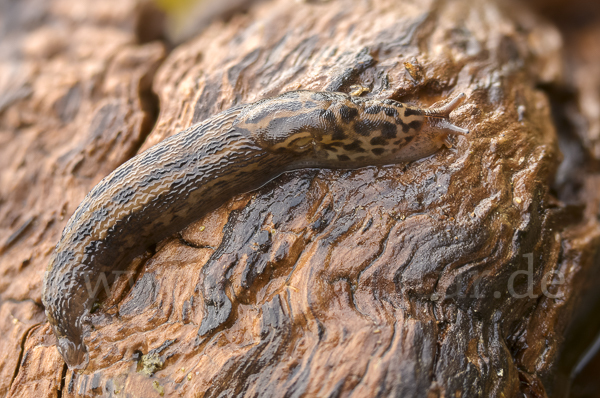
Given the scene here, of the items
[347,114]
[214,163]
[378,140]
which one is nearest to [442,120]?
[378,140]

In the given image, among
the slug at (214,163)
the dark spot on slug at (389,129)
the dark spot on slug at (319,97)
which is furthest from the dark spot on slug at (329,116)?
the dark spot on slug at (389,129)

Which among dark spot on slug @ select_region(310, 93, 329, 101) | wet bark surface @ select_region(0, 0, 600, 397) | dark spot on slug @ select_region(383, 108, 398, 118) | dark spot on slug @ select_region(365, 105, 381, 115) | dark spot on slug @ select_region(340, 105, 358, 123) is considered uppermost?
dark spot on slug @ select_region(310, 93, 329, 101)

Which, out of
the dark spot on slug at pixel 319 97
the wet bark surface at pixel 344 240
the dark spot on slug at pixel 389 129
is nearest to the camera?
the wet bark surface at pixel 344 240

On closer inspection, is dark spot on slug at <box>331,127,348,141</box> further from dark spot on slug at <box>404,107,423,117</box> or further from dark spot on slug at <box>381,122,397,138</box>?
dark spot on slug at <box>404,107,423,117</box>

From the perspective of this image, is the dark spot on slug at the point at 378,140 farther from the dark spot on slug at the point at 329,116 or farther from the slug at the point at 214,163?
the dark spot on slug at the point at 329,116

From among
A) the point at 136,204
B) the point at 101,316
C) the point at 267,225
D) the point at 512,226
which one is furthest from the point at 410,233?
the point at 101,316

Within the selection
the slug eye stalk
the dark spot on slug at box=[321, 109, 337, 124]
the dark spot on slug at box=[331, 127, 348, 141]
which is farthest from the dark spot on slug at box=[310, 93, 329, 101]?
the slug eye stalk
